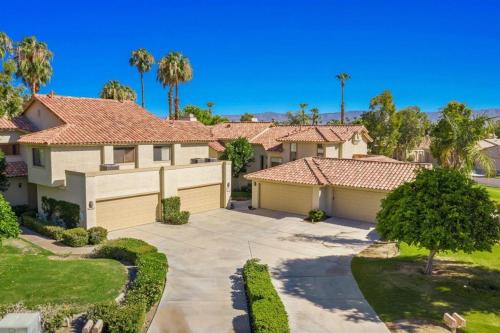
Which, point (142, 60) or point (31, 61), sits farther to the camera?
point (142, 60)

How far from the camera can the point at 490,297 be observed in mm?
15234

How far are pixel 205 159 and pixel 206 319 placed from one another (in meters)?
20.7

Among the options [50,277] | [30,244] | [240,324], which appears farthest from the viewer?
[30,244]

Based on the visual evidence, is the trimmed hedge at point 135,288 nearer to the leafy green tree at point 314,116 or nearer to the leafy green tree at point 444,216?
the leafy green tree at point 444,216

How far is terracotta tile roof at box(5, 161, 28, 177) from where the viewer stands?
2769cm

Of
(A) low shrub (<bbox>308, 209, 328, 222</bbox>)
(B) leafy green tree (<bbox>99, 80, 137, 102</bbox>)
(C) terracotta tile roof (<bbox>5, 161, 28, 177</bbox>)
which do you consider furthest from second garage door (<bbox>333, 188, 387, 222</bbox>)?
(B) leafy green tree (<bbox>99, 80, 137, 102</bbox>)

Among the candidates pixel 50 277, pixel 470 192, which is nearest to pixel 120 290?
pixel 50 277

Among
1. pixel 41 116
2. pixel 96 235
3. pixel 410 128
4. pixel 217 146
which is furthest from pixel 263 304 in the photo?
pixel 410 128

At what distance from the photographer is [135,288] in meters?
14.5

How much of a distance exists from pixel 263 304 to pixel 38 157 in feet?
66.7

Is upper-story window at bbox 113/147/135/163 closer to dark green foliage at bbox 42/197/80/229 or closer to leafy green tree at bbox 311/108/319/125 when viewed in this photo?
dark green foliage at bbox 42/197/80/229

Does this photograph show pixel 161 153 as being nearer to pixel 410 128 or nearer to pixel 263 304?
pixel 263 304

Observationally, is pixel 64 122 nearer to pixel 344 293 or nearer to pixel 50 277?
pixel 50 277

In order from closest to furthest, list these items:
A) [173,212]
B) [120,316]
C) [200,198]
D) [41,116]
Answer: [120,316], [173,212], [41,116], [200,198]
